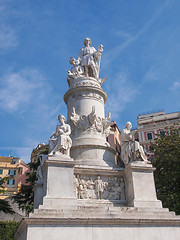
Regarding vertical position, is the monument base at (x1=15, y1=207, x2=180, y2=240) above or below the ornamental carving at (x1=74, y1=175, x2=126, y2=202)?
below

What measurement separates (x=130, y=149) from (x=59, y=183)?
3.39 m

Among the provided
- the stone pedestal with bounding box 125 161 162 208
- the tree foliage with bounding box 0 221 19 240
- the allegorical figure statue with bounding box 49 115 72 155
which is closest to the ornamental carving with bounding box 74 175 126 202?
the stone pedestal with bounding box 125 161 162 208

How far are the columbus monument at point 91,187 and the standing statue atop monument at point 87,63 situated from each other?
0.79 m

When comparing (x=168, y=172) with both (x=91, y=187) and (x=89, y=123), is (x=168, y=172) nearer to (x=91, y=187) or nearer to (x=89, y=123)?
(x=89, y=123)

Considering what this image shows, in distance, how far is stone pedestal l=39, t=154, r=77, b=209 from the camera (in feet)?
29.7

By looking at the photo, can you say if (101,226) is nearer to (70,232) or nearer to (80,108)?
(70,232)

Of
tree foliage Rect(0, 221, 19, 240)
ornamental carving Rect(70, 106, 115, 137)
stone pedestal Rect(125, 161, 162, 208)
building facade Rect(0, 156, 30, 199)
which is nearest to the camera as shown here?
stone pedestal Rect(125, 161, 162, 208)

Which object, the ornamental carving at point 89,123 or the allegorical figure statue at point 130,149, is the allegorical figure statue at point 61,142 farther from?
the allegorical figure statue at point 130,149

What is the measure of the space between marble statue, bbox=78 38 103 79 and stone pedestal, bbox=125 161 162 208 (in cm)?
643

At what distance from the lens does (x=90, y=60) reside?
49.1 feet

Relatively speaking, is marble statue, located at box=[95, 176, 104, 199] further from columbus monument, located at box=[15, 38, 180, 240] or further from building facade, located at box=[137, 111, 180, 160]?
building facade, located at box=[137, 111, 180, 160]

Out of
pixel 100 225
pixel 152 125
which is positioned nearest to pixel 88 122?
pixel 100 225

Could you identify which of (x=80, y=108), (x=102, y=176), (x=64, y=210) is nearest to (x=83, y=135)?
(x=80, y=108)

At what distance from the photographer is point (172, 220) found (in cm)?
903
